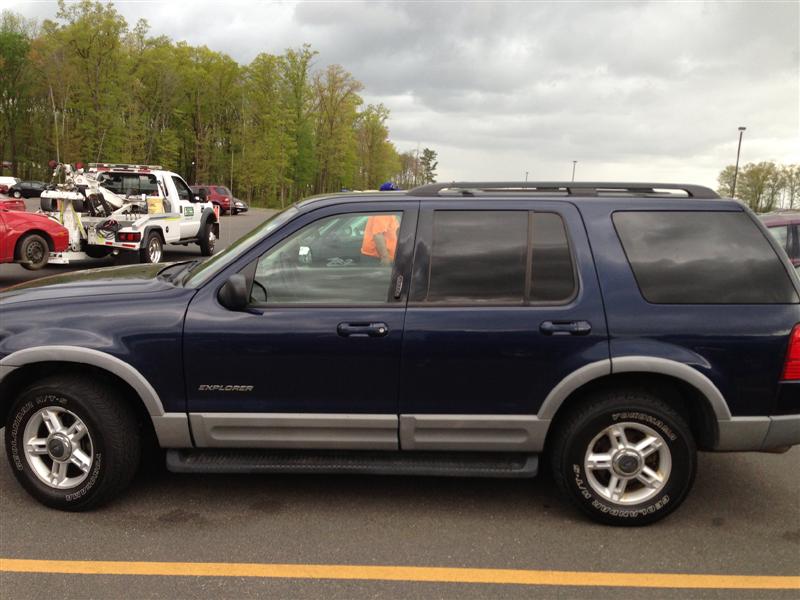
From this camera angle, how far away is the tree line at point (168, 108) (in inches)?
2085

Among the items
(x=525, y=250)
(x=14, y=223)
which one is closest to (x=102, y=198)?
(x=14, y=223)

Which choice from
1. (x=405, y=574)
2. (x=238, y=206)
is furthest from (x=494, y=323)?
(x=238, y=206)

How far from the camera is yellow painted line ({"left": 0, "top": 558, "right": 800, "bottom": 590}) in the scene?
303 cm

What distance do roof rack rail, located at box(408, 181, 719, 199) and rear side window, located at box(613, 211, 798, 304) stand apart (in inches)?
10.5

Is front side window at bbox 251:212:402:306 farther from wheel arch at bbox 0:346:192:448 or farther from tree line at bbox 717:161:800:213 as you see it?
tree line at bbox 717:161:800:213

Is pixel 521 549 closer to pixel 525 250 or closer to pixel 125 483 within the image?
pixel 525 250

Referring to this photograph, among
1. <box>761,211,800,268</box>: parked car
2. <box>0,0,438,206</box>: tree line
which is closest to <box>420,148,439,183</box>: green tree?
<box>0,0,438,206</box>: tree line

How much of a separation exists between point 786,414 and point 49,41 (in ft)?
204

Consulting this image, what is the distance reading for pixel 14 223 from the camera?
11688 millimetres

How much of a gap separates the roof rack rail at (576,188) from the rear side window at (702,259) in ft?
0.87

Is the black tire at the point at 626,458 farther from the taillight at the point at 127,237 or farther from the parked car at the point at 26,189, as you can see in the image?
the parked car at the point at 26,189

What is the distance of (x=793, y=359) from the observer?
11.1 ft

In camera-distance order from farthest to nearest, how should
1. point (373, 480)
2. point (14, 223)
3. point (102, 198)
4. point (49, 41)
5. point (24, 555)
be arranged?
point (49, 41) < point (102, 198) < point (14, 223) < point (373, 480) < point (24, 555)

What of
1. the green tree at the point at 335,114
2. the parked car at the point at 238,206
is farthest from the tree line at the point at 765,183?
the parked car at the point at 238,206
